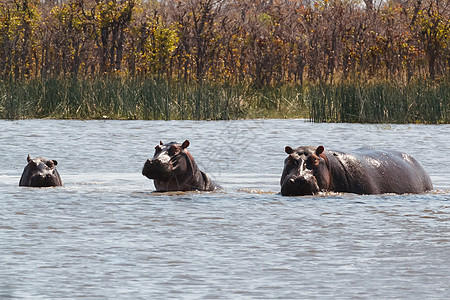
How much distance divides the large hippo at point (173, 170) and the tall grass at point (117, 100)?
9.87 m

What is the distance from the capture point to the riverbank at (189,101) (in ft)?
58.1

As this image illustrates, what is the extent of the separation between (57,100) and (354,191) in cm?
1197

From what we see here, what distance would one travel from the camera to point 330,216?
666 centimetres

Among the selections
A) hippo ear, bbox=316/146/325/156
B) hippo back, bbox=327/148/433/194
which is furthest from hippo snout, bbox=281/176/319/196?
hippo back, bbox=327/148/433/194

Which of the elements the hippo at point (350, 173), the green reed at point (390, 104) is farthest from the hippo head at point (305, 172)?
the green reed at point (390, 104)

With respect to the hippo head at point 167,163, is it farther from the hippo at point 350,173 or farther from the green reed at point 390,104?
the green reed at point 390,104

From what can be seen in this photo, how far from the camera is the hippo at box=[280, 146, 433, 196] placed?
7.61 meters

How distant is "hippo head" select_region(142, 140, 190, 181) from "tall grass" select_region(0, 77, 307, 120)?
10.1m

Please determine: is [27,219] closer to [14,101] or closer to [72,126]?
[72,126]

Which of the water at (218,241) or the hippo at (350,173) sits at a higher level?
Result: the hippo at (350,173)

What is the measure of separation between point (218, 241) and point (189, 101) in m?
13.5

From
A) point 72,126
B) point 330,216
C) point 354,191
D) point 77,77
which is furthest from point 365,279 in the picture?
point 77,77

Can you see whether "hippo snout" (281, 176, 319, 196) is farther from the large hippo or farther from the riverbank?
the riverbank

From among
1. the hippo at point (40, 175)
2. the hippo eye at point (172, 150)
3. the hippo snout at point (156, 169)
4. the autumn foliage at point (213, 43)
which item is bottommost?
the hippo at point (40, 175)
